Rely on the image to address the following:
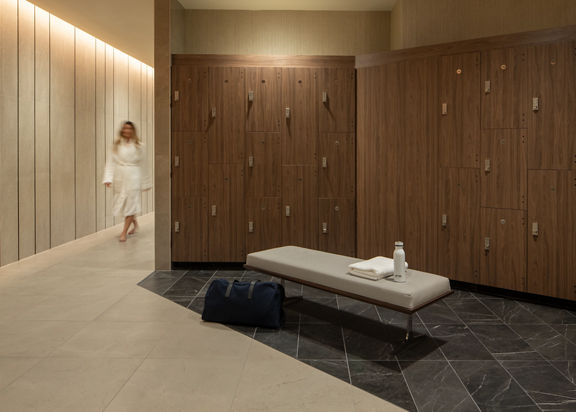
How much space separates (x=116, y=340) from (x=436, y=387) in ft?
6.87

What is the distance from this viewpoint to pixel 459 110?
14.6ft

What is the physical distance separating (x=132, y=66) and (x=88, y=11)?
3215mm

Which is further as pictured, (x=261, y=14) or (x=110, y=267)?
(x=261, y=14)

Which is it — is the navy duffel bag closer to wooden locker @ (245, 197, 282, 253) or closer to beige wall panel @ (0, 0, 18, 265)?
wooden locker @ (245, 197, 282, 253)

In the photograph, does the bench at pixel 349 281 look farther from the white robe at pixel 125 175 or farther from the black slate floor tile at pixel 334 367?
the white robe at pixel 125 175

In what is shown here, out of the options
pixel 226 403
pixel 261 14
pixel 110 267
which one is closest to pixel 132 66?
pixel 261 14

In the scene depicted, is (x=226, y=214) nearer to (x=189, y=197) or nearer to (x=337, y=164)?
(x=189, y=197)

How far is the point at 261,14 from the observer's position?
5.88 metres

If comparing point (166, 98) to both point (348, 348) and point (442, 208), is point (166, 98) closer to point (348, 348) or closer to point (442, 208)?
point (442, 208)

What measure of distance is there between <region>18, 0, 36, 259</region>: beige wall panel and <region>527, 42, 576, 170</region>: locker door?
5.46m

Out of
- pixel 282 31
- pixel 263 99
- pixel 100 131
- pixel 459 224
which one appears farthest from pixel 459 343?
pixel 100 131

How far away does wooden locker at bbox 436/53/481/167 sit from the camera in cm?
435

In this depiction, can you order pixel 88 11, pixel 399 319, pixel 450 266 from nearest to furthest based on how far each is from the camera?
pixel 399 319, pixel 450 266, pixel 88 11

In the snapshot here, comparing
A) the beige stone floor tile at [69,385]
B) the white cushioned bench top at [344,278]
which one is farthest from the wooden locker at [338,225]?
the beige stone floor tile at [69,385]
